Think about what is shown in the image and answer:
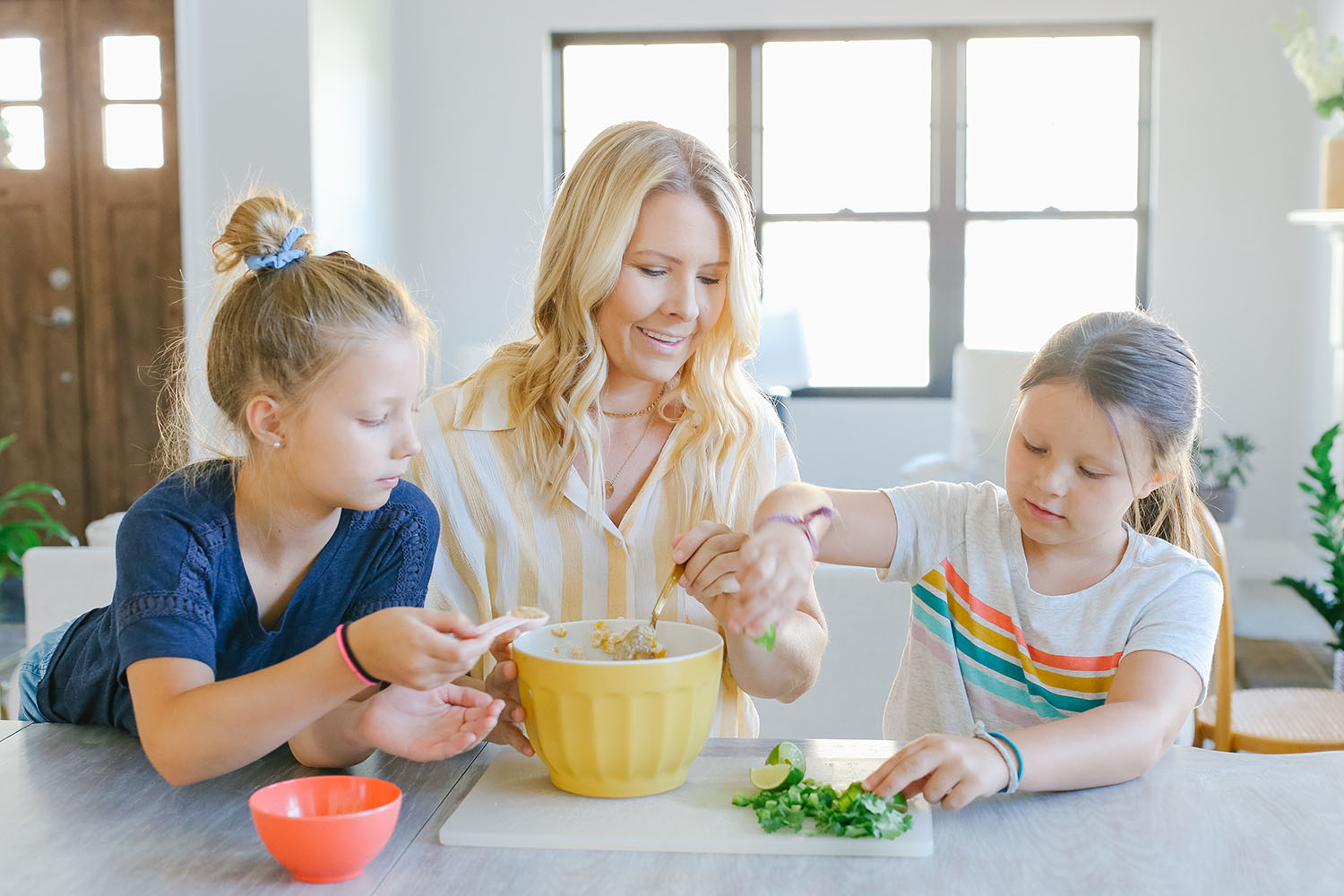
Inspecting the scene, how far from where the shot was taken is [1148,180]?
5.62m

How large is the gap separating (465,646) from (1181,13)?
5485 mm

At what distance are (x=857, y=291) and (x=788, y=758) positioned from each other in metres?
5.00

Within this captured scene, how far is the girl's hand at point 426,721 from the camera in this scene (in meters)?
1.01

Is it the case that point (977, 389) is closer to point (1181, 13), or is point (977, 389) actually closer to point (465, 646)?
point (1181, 13)

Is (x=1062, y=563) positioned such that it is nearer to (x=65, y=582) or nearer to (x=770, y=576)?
(x=770, y=576)

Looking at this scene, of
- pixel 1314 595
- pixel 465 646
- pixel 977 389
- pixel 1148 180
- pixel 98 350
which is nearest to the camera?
pixel 465 646

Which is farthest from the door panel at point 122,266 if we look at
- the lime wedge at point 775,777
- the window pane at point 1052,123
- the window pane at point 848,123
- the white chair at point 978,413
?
the lime wedge at point 775,777

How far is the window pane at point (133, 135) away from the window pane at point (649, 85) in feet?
5.88

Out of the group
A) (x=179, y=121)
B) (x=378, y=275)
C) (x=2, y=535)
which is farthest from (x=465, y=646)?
(x=179, y=121)

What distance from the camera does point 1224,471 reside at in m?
5.27

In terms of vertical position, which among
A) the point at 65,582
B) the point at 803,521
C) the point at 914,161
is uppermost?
the point at 914,161

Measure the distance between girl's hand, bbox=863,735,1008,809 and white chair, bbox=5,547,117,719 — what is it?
1.69m

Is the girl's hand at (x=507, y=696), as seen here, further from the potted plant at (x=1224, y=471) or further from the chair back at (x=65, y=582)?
the potted plant at (x=1224, y=471)

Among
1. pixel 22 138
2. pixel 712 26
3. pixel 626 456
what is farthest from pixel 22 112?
pixel 626 456
